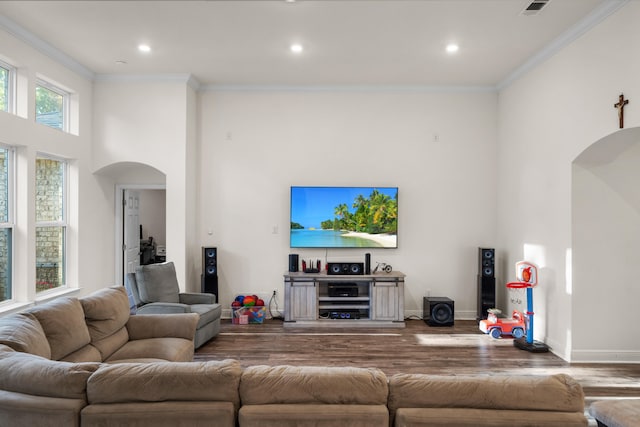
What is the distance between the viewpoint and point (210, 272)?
5.81m

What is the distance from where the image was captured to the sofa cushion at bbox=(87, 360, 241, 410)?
172 centimetres

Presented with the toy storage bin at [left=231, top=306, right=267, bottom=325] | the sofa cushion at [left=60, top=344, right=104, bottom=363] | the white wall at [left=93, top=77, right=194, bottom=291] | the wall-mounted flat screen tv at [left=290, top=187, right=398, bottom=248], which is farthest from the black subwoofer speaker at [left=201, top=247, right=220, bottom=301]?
the sofa cushion at [left=60, top=344, right=104, bottom=363]

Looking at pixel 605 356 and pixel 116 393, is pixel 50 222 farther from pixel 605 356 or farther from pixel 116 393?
pixel 605 356

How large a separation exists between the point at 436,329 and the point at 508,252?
1489mm

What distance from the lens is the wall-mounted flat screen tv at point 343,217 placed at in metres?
6.05

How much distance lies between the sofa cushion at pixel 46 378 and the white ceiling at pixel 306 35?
3.20 metres

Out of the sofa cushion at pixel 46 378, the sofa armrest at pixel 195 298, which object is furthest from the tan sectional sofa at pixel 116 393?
the sofa armrest at pixel 195 298

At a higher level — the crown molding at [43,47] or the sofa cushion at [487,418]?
the crown molding at [43,47]

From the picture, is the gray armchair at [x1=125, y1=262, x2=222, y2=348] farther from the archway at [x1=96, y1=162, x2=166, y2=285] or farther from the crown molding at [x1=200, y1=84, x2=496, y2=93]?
the crown molding at [x1=200, y1=84, x2=496, y2=93]

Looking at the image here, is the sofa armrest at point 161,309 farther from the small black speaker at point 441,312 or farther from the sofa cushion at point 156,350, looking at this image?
the small black speaker at point 441,312

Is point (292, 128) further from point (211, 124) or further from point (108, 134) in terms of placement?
point (108, 134)

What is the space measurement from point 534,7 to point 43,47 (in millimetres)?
5092

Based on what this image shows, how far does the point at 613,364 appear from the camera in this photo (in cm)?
419

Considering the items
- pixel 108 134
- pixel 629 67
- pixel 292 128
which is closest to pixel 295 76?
pixel 292 128
